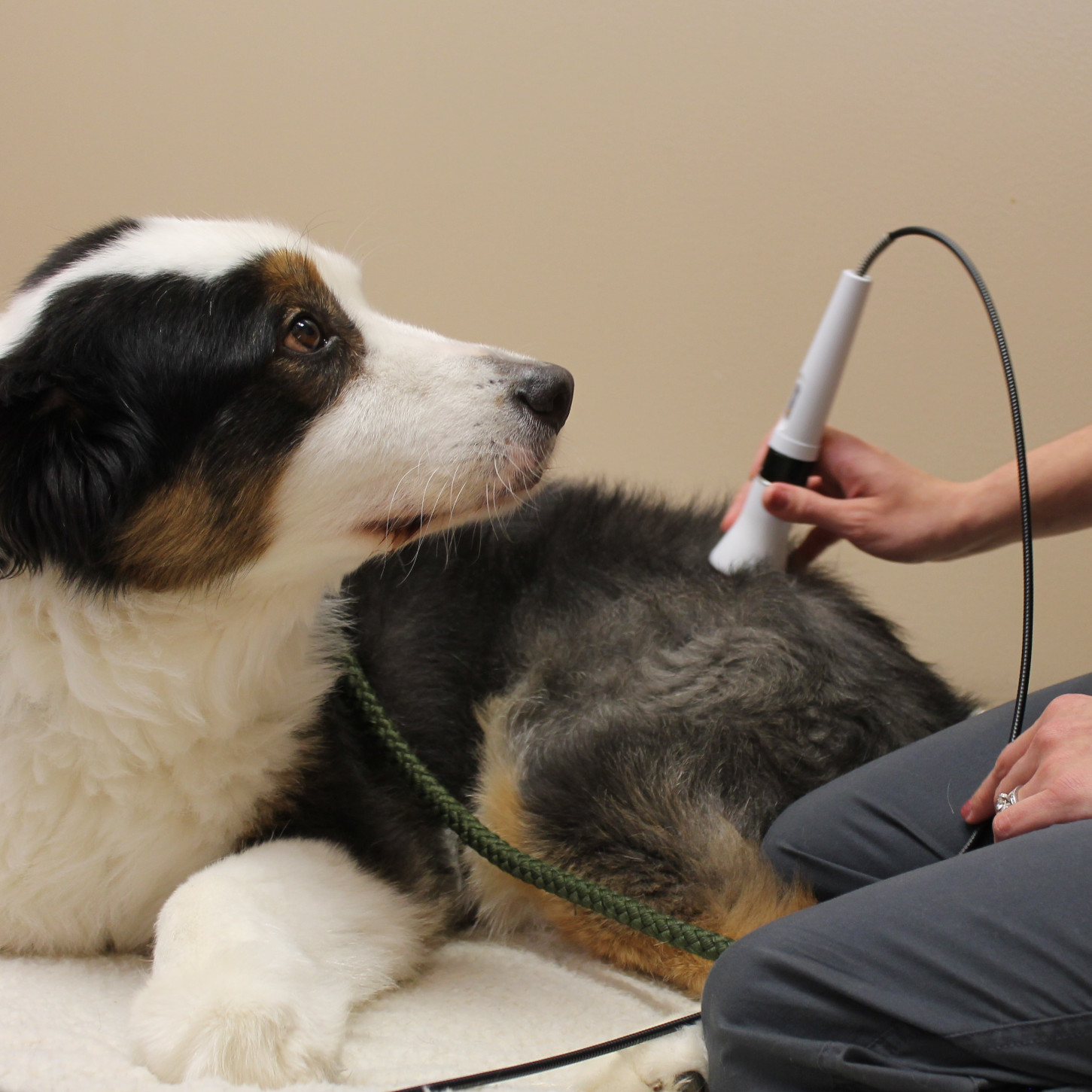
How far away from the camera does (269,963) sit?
1.12 meters

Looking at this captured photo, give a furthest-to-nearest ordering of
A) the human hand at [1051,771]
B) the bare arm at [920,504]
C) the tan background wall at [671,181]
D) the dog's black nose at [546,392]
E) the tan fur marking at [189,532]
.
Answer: the tan background wall at [671,181] < the bare arm at [920,504] < the dog's black nose at [546,392] < the tan fur marking at [189,532] < the human hand at [1051,771]

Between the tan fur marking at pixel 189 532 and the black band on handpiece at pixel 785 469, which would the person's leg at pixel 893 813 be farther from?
the tan fur marking at pixel 189 532

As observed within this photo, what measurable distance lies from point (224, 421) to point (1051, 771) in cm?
109

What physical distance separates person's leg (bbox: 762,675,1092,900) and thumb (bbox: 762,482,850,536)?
1.52ft

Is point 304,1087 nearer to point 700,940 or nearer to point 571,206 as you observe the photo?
point 700,940

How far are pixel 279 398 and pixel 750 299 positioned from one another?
155 cm

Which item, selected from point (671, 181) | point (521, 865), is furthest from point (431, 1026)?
point (671, 181)

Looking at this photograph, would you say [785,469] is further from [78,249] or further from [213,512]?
Answer: [78,249]

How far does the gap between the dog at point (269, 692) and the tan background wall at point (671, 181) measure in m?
1.05

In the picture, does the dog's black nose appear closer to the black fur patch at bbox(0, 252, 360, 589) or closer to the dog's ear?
the black fur patch at bbox(0, 252, 360, 589)

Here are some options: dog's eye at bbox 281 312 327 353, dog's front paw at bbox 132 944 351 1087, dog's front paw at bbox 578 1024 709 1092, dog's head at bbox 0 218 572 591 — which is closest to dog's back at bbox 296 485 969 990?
dog's front paw at bbox 578 1024 709 1092

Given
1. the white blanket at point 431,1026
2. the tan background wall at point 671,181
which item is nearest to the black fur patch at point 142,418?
the white blanket at point 431,1026

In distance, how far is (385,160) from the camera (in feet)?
8.16

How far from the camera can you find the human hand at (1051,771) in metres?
0.98
